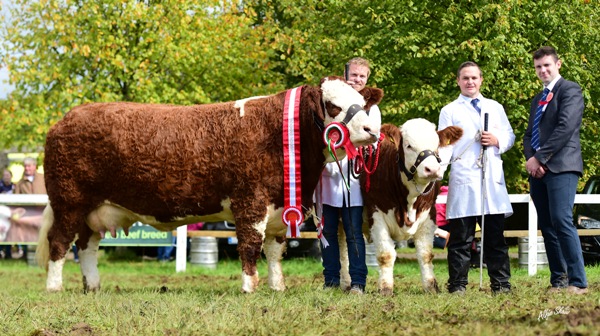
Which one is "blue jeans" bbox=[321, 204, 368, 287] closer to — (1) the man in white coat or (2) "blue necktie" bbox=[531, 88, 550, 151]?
(1) the man in white coat

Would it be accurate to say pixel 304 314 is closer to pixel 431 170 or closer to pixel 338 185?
pixel 431 170

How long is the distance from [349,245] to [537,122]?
2110mm

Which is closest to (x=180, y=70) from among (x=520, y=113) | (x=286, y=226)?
(x=520, y=113)

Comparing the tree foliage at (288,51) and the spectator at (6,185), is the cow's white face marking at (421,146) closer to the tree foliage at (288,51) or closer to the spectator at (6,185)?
the tree foliage at (288,51)

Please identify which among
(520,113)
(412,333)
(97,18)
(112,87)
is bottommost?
(412,333)

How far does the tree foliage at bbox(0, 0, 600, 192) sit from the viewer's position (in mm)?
15312

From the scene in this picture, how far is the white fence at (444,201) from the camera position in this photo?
11898 millimetres

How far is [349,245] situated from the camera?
784cm

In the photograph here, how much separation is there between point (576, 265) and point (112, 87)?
16272mm

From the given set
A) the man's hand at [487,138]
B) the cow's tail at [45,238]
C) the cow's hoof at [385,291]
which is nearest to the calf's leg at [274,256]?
the cow's hoof at [385,291]

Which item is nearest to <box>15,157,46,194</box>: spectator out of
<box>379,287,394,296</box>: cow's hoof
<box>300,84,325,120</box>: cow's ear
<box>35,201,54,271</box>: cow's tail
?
<box>35,201,54,271</box>: cow's tail

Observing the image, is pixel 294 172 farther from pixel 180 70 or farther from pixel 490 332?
pixel 180 70

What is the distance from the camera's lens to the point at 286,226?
7785 mm

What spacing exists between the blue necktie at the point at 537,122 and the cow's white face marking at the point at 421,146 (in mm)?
890
